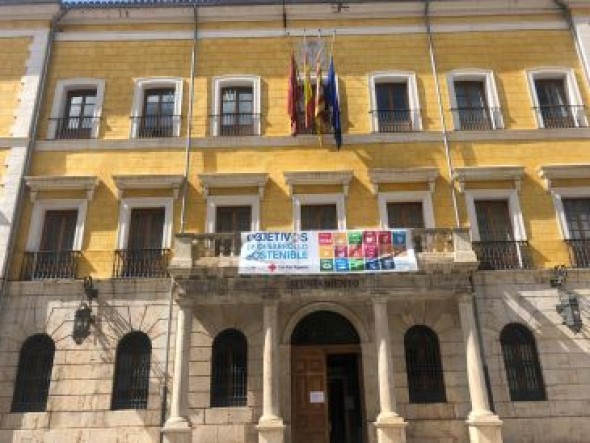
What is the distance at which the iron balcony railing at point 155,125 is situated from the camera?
52.3 ft

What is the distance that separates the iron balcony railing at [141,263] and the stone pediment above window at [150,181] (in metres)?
1.70

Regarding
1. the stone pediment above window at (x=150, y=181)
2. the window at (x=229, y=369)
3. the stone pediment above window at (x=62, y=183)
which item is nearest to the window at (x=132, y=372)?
the window at (x=229, y=369)

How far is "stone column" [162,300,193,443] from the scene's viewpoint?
38.3 ft

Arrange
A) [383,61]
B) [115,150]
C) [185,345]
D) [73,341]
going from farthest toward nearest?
[383,61] < [115,150] < [73,341] < [185,345]

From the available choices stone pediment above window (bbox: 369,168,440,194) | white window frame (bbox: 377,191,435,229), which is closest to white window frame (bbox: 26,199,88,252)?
stone pediment above window (bbox: 369,168,440,194)

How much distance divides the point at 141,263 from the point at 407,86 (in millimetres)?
9729

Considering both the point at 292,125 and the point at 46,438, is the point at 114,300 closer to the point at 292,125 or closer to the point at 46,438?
the point at 46,438

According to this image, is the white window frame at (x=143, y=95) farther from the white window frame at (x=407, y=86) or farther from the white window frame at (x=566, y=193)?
the white window frame at (x=566, y=193)

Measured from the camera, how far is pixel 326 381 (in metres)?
13.6

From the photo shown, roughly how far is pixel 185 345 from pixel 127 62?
9620 millimetres

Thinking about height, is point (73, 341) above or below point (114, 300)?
below

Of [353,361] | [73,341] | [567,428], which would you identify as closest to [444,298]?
[353,361]

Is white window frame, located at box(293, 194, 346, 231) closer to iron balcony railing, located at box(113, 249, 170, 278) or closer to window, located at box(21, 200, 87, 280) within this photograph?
iron balcony railing, located at box(113, 249, 170, 278)

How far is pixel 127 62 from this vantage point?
16922 millimetres
